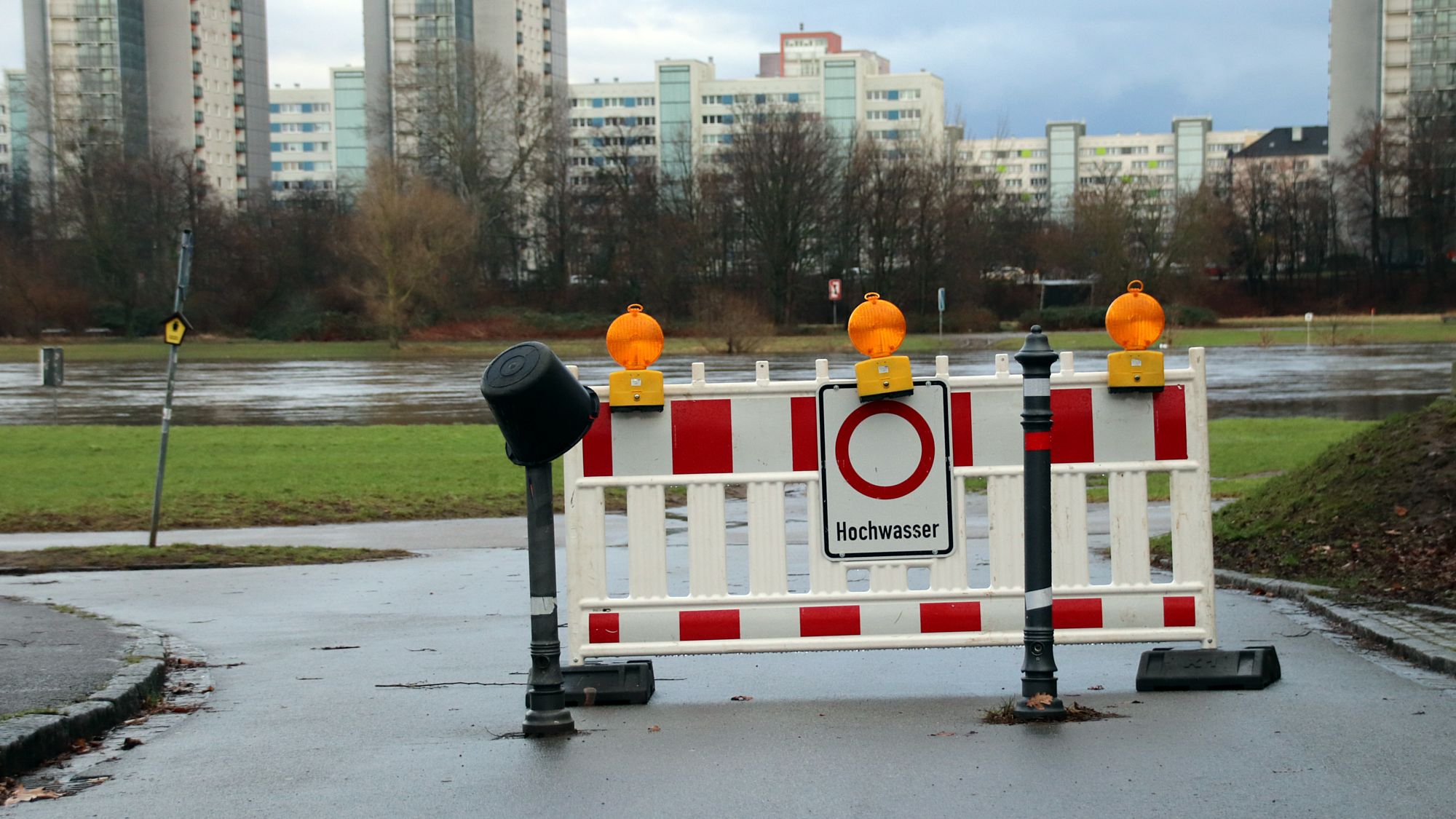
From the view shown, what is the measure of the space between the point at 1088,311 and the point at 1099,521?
66.8 m

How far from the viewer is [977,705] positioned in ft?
20.5

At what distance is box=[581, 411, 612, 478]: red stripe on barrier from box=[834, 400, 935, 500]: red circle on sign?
972 millimetres

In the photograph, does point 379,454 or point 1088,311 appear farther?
point 1088,311

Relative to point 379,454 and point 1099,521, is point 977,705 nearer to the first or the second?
point 1099,521

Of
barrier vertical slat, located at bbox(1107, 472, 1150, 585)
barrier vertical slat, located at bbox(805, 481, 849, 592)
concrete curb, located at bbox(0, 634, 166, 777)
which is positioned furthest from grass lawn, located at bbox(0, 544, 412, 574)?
barrier vertical slat, located at bbox(1107, 472, 1150, 585)

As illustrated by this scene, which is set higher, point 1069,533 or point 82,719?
point 1069,533

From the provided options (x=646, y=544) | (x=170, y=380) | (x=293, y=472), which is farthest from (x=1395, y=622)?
(x=293, y=472)

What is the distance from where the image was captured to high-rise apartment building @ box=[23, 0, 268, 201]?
3656 inches

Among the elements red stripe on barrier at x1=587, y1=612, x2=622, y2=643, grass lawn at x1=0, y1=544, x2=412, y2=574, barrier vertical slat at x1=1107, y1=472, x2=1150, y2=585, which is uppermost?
barrier vertical slat at x1=1107, y1=472, x2=1150, y2=585

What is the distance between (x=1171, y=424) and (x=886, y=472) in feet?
4.04

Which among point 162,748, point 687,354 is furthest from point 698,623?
point 687,354

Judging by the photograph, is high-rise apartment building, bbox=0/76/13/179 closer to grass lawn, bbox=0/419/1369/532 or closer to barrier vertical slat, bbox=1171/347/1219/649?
grass lawn, bbox=0/419/1369/532

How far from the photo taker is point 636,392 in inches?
255

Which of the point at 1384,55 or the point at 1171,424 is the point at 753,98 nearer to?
the point at 1384,55
